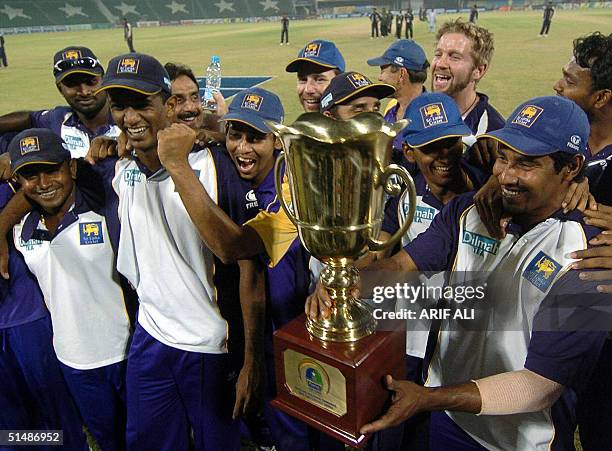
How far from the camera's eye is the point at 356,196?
142 cm

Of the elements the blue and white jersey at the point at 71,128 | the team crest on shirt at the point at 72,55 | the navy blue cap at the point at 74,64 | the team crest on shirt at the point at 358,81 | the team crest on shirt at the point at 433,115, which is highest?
the team crest on shirt at the point at 72,55

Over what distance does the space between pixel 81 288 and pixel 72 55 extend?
1.98 meters

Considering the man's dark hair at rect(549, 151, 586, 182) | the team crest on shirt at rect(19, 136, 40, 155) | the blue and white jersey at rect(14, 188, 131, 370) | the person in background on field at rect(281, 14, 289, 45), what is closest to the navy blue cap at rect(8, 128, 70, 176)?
the team crest on shirt at rect(19, 136, 40, 155)

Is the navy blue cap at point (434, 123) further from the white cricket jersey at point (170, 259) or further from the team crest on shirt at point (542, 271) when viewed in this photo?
the white cricket jersey at point (170, 259)

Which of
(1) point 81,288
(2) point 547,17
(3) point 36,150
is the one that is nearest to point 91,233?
(1) point 81,288

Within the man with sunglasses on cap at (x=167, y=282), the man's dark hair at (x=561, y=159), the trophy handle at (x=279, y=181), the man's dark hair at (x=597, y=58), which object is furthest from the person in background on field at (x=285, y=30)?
the trophy handle at (x=279, y=181)

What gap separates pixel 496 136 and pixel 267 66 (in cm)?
1676

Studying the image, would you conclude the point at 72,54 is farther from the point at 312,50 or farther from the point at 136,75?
the point at 136,75

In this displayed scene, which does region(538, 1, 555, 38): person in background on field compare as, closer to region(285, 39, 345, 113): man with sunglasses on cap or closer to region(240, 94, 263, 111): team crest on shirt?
region(285, 39, 345, 113): man with sunglasses on cap

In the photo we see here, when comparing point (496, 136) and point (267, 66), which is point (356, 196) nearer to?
point (496, 136)

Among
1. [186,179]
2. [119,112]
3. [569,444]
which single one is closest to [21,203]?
[119,112]

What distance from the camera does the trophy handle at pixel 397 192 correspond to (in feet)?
4.28

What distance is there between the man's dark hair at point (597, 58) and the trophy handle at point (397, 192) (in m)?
1.88

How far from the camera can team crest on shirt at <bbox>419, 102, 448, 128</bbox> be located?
7.27 feet
